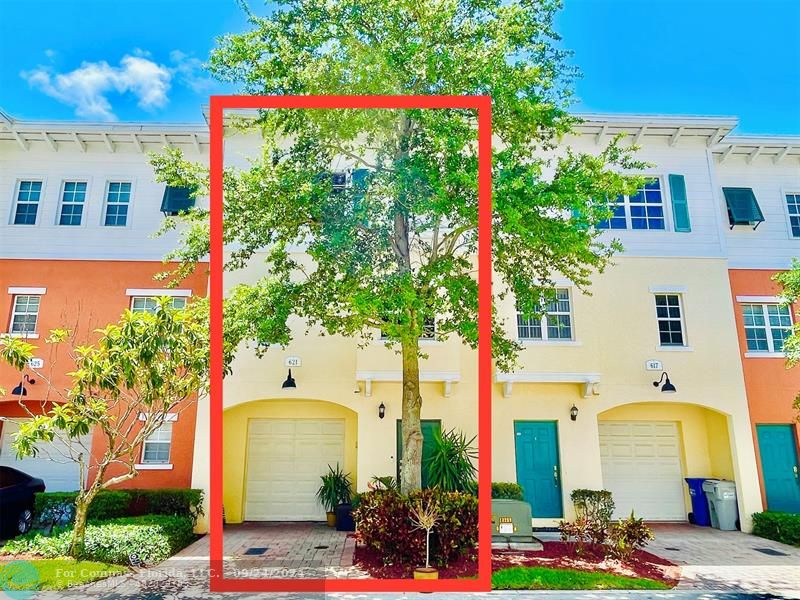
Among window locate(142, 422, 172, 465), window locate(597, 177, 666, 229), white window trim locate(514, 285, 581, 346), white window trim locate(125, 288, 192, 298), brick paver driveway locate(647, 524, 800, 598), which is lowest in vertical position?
brick paver driveway locate(647, 524, 800, 598)

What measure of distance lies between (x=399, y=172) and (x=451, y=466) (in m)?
6.64

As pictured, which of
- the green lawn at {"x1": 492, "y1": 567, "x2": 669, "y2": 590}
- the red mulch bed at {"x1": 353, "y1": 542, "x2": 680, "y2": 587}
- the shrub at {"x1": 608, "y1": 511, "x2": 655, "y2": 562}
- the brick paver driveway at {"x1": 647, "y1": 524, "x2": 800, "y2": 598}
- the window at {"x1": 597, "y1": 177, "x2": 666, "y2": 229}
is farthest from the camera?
the window at {"x1": 597, "y1": 177, "x2": 666, "y2": 229}

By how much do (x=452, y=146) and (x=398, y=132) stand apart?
225cm

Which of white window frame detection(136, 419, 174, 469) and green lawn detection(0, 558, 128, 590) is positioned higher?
white window frame detection(136, 419, 174, 469)

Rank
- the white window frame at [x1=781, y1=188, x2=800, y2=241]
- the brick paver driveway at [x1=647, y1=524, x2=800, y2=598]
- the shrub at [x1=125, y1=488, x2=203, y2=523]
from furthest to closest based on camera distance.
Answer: the white window frame at [x1=781, y1=188, x2=800, y2=241], the shrub at [x1=125, y1=488, x2=203, y2=523], the brick paver driveway at [x1=647, y1=524, x2=800, y2=598]

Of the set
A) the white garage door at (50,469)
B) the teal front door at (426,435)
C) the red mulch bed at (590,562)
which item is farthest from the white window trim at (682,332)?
the white garage door at (50,469)

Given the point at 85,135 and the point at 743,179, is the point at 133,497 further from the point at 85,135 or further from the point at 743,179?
the point at 743,179

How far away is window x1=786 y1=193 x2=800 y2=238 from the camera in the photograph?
1538cm

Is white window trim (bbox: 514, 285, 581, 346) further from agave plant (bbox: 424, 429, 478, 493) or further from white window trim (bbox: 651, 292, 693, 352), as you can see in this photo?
agave plant (bbox: 424, 429, 478, 493)

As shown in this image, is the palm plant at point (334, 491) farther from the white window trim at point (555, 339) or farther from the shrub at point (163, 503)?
the white window trim at point (555, 339)

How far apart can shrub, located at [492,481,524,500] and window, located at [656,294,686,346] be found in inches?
210

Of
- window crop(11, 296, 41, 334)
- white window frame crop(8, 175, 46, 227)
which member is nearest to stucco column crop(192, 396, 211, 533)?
window crop(11, 296, 41, 334)

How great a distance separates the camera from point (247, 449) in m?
14.3

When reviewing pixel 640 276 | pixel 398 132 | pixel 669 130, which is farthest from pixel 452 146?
pixel 669 130
